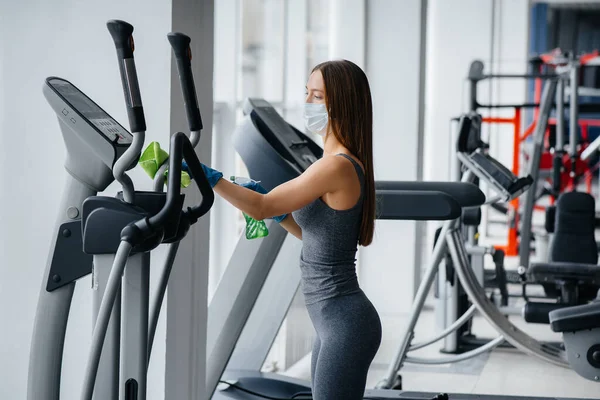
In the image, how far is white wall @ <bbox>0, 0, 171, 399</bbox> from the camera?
2.28m

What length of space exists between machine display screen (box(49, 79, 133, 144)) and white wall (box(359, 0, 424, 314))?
4110mm

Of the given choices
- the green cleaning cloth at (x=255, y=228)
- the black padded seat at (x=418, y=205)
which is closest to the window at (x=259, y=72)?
the black padded seat at (x=418, y=205)

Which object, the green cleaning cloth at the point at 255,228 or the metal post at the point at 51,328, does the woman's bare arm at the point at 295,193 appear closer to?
the green cleaning cloth at the point at 255,228

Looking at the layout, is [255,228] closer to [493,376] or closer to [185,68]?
[185,68]

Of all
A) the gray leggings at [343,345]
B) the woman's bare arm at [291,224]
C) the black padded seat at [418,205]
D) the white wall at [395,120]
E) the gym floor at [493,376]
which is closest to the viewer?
the gray leggings at [343,345]

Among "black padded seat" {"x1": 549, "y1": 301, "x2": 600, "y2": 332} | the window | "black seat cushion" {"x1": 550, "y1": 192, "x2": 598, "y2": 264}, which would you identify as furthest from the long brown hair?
"black seat cushion" {"x1": 550, "y1": 192, "x2": 598, "y2": 264}

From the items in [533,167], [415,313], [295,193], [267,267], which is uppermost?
[295,193]

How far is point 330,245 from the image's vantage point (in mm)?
2023

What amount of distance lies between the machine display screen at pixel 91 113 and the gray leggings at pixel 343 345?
0.63 m

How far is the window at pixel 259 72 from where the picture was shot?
399 centimetres

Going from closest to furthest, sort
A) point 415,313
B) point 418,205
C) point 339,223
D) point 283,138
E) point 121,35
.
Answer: point 121,35 → point 339,223 → point 418,205 → point 283,138 → point 415,313

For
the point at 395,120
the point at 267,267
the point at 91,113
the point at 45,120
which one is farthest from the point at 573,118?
the point at 91,113

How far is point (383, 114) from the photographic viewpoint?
5891mm

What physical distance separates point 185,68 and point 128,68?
14cm
